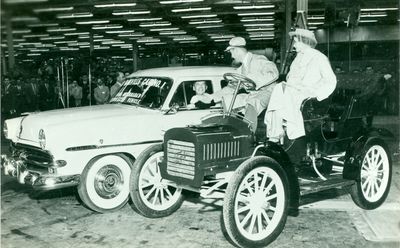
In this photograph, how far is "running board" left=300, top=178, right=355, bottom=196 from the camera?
490 centimetres

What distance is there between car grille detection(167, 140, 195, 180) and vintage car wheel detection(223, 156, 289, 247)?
608 millimetres

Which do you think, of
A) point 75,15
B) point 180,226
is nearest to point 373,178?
point 180,226

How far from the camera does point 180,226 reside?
5328 millimetres

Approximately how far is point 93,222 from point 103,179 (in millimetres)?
612

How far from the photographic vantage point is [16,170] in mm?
6145

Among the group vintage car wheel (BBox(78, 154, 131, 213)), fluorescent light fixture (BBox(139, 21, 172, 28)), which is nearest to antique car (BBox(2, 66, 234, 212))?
vintage car wheel (BBox(78, 154, 131, 213))

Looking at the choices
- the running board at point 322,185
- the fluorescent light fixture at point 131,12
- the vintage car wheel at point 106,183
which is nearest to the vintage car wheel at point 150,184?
the vintage car wheel at point 106,183

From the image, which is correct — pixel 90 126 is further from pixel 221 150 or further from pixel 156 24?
pixel 156 24

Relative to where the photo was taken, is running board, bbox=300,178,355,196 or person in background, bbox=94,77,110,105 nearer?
running board, bbox=300,178,355,196

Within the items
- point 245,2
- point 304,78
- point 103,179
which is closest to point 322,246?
point 304,78

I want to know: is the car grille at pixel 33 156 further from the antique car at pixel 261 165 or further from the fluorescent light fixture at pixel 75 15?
the fluorescent light fixture at pixel 75 15

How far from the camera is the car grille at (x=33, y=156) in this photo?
582cm

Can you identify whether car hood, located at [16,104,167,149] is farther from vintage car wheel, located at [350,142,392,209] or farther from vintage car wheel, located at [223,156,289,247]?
vintage car wheel, located at [350,142,392,209]

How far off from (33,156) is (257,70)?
326 centimetres
